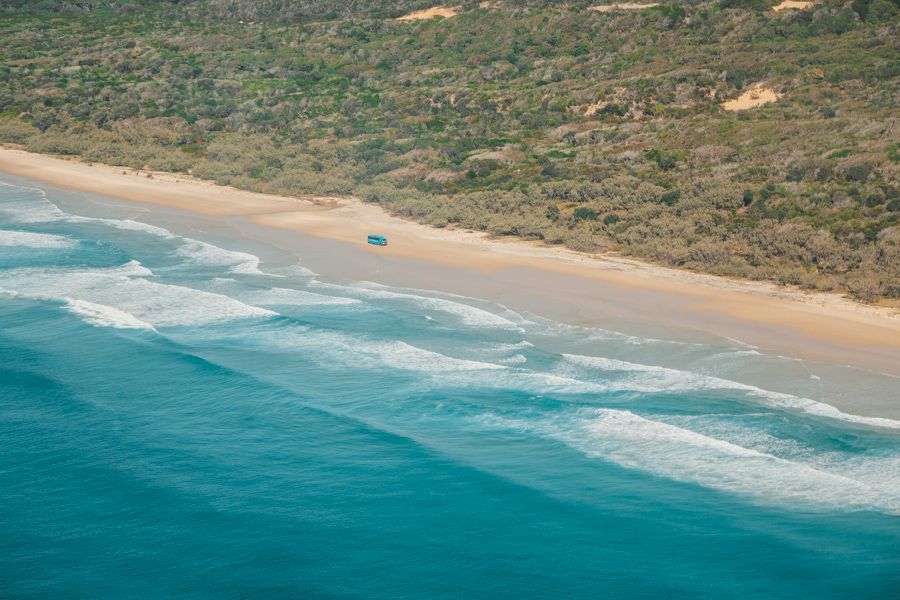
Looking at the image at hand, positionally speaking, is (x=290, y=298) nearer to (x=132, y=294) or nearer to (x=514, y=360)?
(x=132, y=294)

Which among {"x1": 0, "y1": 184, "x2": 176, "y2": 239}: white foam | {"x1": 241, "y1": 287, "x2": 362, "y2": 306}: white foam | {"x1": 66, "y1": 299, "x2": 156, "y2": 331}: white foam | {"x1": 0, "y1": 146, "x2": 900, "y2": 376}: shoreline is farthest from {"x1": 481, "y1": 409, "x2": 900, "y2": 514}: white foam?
{"x1": 0, "y1": 184, "x2": 176, "y2": 239}: white foam

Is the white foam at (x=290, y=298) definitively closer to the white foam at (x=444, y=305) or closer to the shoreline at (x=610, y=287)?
the white foam at (x=444, y=305)

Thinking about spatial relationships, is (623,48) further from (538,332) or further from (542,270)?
(538,332)

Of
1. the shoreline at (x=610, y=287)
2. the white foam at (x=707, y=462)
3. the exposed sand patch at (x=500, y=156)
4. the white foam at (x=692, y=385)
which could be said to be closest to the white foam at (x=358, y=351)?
the white foam at (x=692, y=385)

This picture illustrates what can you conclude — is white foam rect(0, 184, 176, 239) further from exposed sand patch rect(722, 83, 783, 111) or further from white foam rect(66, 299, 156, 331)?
exposed sand patch rect(722, 83, 783, 111)

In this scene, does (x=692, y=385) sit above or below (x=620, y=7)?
below

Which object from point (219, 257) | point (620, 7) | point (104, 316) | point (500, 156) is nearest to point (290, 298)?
point (104, 316)
